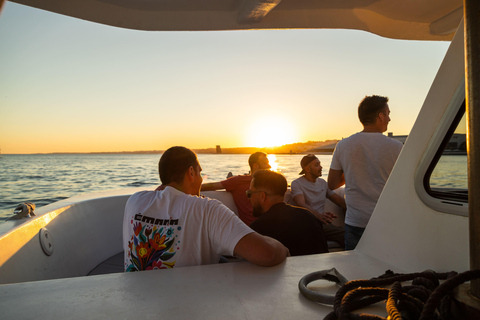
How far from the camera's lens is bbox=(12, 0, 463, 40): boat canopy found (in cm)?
166

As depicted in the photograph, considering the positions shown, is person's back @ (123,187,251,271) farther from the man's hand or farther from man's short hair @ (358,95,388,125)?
the man's hand

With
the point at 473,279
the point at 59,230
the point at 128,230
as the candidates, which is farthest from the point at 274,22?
the point at 59,230

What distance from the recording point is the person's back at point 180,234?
1561 mm

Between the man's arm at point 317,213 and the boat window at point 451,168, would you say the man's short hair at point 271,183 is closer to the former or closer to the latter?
the boat window at point 451,168

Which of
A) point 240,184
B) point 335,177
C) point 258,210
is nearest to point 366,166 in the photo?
point 335,177

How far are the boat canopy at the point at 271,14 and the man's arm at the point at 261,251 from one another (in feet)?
3.39

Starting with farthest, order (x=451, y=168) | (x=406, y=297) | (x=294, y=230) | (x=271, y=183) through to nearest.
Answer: (x=271, y=183), (x=294, y=230), (x=451, y=168), (x=406, y=297)

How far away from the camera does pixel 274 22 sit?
186 centimetres

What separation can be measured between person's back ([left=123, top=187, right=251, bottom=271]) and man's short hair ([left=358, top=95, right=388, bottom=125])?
130cm

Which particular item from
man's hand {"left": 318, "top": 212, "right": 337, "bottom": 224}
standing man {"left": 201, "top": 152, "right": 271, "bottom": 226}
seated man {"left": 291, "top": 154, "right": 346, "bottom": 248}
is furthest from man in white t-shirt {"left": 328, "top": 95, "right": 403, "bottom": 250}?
standing man {"left": 201, "top": 152, "right": 271, "bottom": 226}

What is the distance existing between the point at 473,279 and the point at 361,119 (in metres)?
1.84

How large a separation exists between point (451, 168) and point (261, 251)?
73cm

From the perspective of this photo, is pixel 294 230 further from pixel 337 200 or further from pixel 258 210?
pixel 337 200

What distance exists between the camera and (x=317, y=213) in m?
4.20
